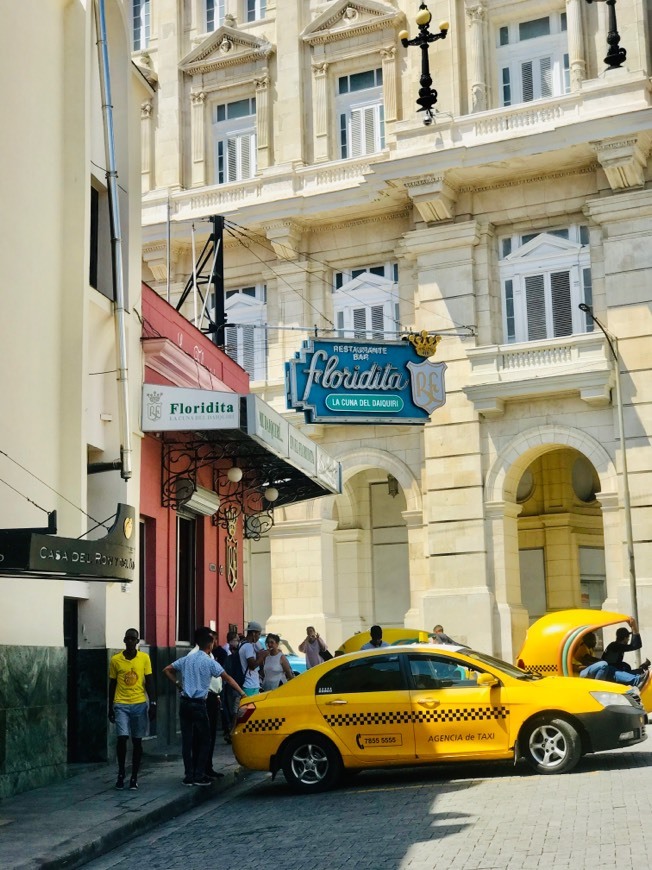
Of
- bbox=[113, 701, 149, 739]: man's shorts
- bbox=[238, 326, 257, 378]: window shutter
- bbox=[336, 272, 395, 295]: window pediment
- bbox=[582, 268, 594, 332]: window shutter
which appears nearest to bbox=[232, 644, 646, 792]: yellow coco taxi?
bbox=[113, 701, 149, 739]: man's shorts

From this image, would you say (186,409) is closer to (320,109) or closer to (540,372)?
(540,372)

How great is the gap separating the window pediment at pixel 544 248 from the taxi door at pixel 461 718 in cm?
1925

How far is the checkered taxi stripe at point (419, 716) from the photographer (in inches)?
532

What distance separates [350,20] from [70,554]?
26.6 m

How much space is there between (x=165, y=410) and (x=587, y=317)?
1607 centimetres

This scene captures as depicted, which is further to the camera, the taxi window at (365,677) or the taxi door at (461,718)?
the taxi window at (365,677)

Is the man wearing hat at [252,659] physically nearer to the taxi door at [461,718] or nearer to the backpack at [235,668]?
the backpack at [235,668]

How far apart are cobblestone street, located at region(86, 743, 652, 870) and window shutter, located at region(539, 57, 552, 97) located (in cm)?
2177

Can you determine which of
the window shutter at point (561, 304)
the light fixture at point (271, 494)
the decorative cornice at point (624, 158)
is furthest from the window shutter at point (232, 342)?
the light fixture at point (271, 494)

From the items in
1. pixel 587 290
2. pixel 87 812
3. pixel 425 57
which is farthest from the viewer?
pixel 425 57

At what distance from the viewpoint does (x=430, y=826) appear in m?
10.9

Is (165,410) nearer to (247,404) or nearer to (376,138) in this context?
(247,404)

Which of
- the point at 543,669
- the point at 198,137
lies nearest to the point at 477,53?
the point at 198,137

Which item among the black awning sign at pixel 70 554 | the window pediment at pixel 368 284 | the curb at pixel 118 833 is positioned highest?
the window pediment at pixel 368 284
